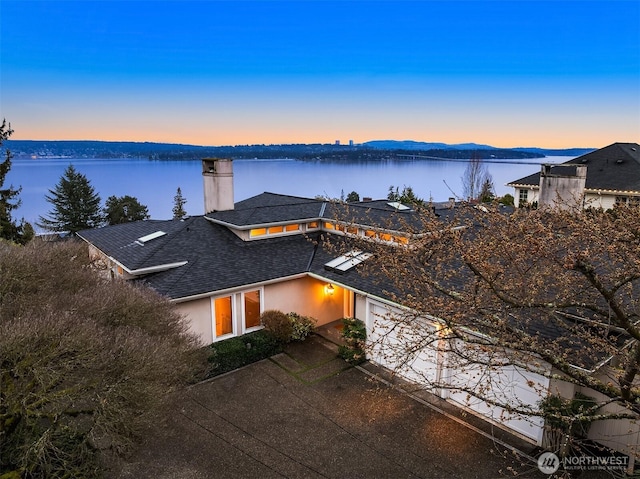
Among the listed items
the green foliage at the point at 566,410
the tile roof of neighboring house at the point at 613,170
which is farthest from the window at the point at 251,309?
the tile roof of neighboring house at the point at 613,170

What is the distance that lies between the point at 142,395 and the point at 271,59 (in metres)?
42.1

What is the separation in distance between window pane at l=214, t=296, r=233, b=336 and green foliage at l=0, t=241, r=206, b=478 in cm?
552

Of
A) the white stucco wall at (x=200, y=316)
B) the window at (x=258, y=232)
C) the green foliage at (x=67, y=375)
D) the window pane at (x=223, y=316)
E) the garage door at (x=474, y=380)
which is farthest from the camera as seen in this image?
the window at (x=258, y=232)

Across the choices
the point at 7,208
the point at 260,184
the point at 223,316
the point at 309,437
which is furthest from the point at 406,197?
the point at 260,184

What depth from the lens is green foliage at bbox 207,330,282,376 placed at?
11.7m

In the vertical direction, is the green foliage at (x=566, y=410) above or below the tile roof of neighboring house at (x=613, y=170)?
below

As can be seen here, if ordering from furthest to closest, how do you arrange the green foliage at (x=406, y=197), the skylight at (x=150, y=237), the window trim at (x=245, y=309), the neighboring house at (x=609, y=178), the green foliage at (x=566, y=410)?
the neighboring house at (x=609, y=178) < the skylight at (x=150, y=237) < the window trim at (x=245, y=309) < the green foliage at (x=406, y=197) < the green foliage at (x=566, y=410)

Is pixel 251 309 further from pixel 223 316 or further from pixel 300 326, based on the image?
pixel 300 326

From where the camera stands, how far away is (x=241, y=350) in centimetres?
1216

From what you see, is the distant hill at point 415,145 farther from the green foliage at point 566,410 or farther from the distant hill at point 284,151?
the green foliage at point 566,410

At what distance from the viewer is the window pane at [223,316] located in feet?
42.4

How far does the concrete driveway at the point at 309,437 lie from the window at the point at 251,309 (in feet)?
7.59

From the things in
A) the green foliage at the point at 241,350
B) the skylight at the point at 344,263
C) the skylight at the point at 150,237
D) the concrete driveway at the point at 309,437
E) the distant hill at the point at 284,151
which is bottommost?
the concrete driveway at the point at 309,437

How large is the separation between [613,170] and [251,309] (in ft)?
94.4
